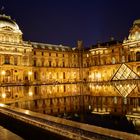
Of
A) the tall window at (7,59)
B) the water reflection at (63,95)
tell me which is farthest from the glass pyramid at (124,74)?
the tall window at (7,59)

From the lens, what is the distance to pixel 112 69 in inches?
2987

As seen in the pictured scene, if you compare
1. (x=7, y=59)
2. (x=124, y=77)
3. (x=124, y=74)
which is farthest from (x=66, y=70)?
(x=7, y=59)

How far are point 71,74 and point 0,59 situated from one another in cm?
2616

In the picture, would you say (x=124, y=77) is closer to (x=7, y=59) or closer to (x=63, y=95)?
(x=63, y=95)

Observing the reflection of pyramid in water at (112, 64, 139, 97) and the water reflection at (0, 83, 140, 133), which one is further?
the reflection of pyramid in water at (112, 64, 139, 97)

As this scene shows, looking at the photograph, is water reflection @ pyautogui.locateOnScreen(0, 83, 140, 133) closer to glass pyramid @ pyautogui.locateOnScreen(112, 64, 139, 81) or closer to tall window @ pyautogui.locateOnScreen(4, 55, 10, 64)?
glass pyramid @ pyautogui.locateOnScreen(112, 64, 139, 81)

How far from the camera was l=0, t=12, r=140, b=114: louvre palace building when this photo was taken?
2443 inches

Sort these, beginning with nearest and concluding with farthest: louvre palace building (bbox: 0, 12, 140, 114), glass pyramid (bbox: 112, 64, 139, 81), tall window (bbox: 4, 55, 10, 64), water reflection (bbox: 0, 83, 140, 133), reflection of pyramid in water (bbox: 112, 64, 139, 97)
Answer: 1. water reflection (bbox: 0, 83, 140, 133)
2. louvre palace building (bbox: 0, 12, 140, 114)
3. tall window (bbox: 4, 55, 10, 64)
4. reflection of pyramid in water (bbox: 112, 64, 139, 97)
5. glass pyramid (bbox: 112, 64, 139, 81)

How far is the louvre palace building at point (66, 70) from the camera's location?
6206cm

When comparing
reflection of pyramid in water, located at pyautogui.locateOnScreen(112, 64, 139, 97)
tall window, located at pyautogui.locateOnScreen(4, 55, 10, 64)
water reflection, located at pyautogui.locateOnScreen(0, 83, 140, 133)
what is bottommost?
water reflection, located at pyautogui.locateOnScreen(0, 83, 140, 133)

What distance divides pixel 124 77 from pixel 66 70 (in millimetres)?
19458

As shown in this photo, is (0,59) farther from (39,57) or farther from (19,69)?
(39,57)

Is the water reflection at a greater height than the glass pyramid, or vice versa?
the glass pyramid

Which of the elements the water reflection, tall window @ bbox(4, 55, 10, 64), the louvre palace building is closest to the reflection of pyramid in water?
the louvre palace building
